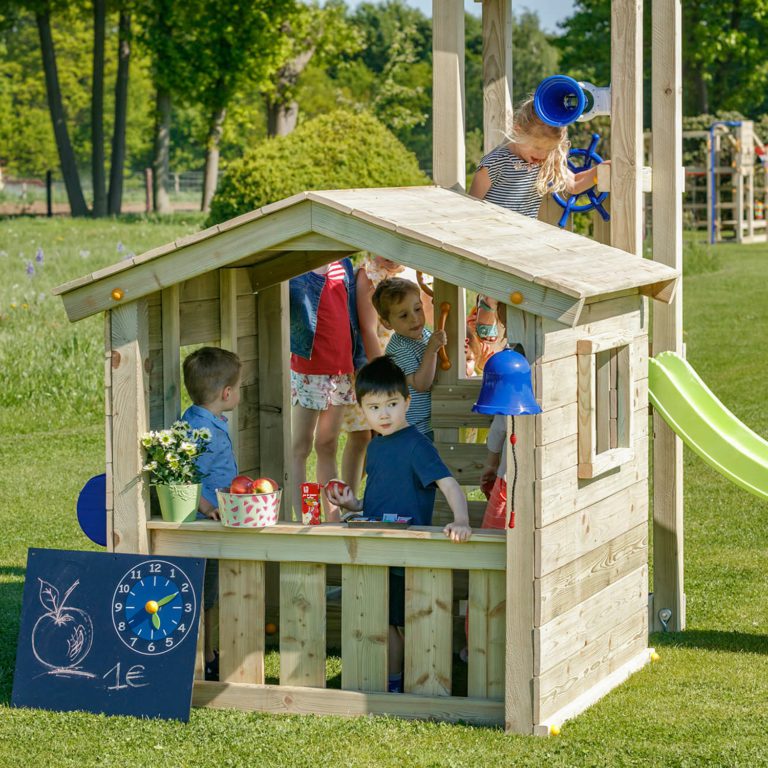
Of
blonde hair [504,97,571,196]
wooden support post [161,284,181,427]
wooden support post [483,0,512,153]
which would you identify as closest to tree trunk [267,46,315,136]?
wooden support post [483,0,512,153]

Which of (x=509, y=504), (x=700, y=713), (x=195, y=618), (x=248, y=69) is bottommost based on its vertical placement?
(x=700, y=713)

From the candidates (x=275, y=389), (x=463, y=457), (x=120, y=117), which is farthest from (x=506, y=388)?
(x=120, y=117)

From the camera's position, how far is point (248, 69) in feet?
118

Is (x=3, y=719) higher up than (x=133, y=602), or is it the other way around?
(x=133, y=602)

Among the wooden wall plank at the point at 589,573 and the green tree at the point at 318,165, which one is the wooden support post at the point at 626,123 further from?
the green tree at the point at 318,165

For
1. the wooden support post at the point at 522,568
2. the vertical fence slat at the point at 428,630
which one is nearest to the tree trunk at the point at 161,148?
the vertical fence slat at the point at 428,630

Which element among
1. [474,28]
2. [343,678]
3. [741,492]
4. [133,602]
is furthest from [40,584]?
[474,28]

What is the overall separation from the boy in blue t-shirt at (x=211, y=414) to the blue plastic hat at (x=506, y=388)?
1285mm

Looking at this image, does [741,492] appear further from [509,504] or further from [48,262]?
[48,262]

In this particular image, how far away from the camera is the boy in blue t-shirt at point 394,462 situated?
5074mm

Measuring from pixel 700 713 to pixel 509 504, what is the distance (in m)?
1.08

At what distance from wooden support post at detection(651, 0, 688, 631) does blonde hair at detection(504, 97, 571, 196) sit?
1.32ft

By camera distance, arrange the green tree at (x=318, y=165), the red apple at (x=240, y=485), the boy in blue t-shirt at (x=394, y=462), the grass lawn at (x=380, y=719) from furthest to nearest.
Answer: the green tree at (x=318, y=165), the boy in blue t-shirt at (x=394, y=462), the red apple at (x=240, y=485), the grass lawn at (x=380, y=719)

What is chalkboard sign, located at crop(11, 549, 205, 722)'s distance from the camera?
15.6ft
